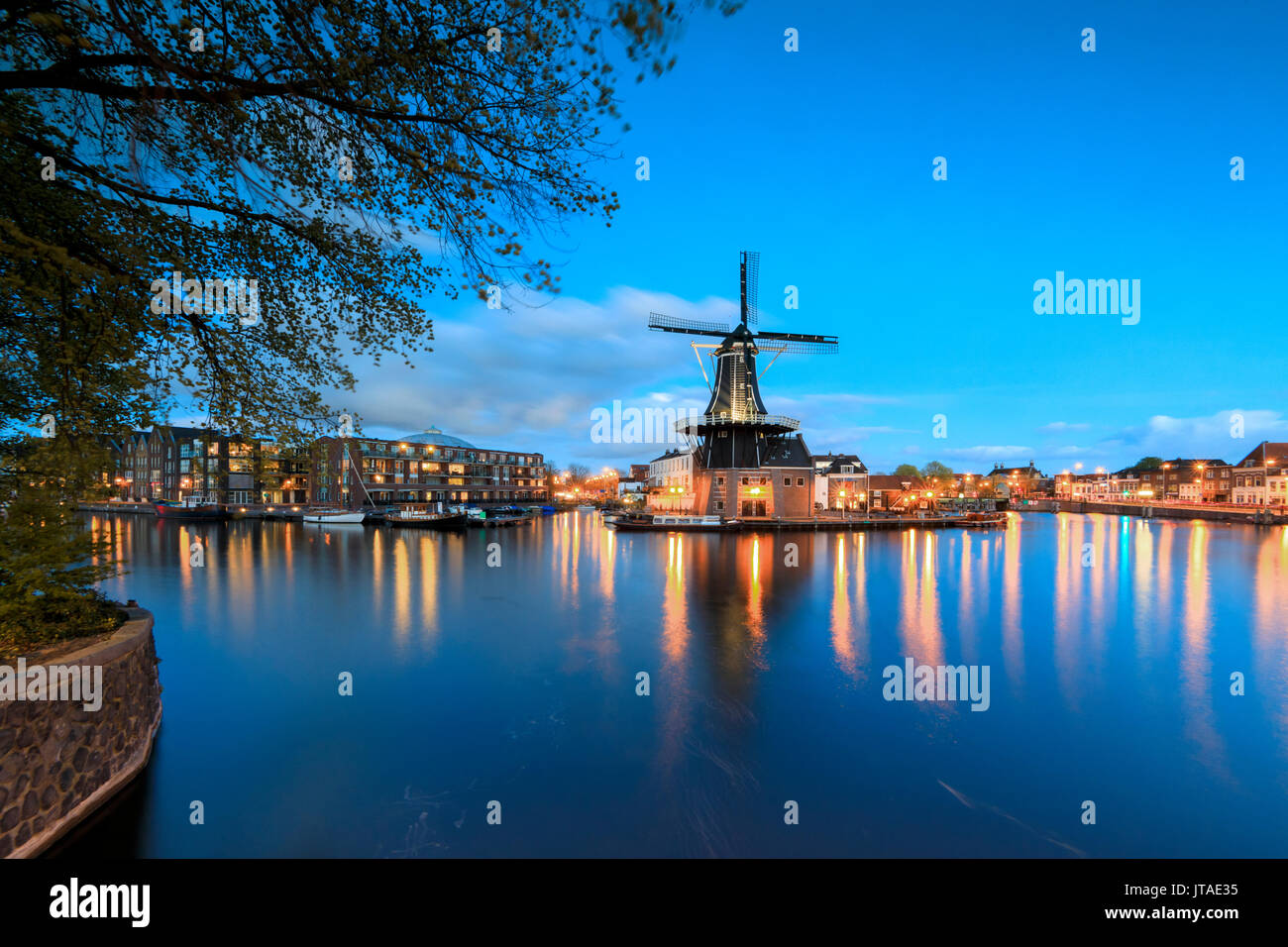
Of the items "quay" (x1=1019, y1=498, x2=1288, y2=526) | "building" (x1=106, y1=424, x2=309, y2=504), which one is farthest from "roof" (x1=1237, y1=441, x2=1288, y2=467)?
"building" (x1=106, y1=424, x2=309, y2=504)

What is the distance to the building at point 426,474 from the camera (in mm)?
Answer: 66938

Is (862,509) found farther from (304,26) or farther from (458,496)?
(304,26)

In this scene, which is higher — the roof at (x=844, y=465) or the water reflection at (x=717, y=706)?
the roof at (x=844, y=465)

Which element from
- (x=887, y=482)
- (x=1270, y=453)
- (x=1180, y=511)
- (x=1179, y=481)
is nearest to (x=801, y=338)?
(x=887, y=482)

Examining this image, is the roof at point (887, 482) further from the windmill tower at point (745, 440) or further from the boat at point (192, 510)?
the boat at point (192, 510)

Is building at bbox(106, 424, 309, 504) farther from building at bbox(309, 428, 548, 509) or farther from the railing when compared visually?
the railing

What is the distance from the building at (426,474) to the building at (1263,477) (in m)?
124

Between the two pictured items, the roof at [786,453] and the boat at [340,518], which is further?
the boat at [340,518]

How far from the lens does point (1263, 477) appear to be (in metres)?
80.0

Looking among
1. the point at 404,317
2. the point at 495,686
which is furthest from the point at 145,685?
the point at 404,317

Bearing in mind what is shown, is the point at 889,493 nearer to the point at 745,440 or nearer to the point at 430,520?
the point at 745,440

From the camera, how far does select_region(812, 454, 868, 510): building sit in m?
72.8

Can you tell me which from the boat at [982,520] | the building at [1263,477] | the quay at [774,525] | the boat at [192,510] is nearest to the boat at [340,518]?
the boat at [192,510]
